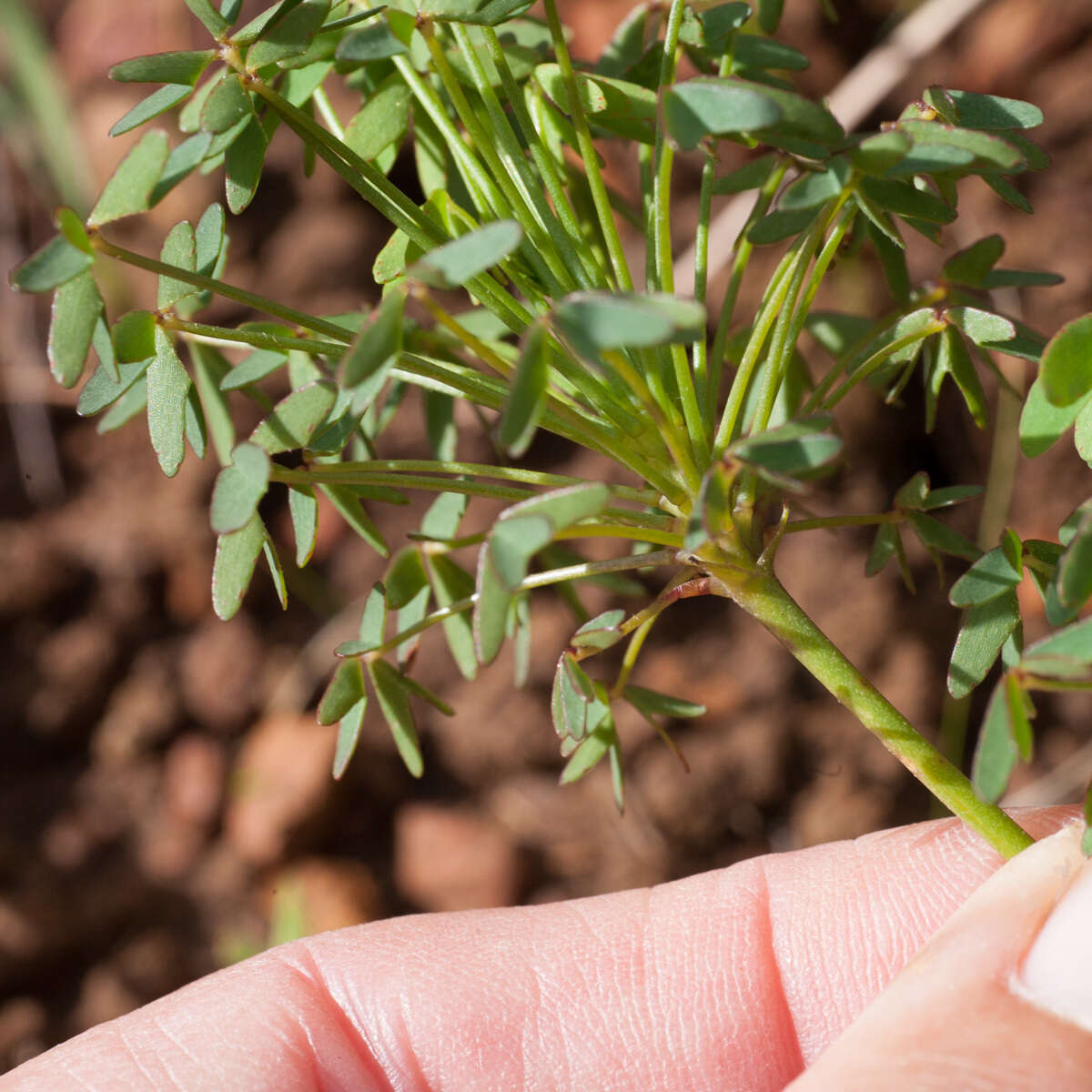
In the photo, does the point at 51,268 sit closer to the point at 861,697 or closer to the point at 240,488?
the point at 240,488

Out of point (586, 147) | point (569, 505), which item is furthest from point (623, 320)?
point (586, 147)

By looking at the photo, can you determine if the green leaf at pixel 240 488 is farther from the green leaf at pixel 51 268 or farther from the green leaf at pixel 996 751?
the green leaf at pixel 996 751

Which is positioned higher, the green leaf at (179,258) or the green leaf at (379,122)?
the green leaf at (379,122)

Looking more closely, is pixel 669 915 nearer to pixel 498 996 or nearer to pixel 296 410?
pixel 498 996

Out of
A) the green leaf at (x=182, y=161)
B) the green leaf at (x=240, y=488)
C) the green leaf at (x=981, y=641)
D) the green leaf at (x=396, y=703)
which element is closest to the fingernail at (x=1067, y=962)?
the green leaf at (x=981, y=641)

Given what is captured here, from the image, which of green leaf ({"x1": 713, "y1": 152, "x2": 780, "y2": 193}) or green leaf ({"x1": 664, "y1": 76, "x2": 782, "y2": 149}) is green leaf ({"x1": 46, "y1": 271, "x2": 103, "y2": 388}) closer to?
green leaf ({"x1": 664, "y1": 76, "x2": 782, "y2": 149})
